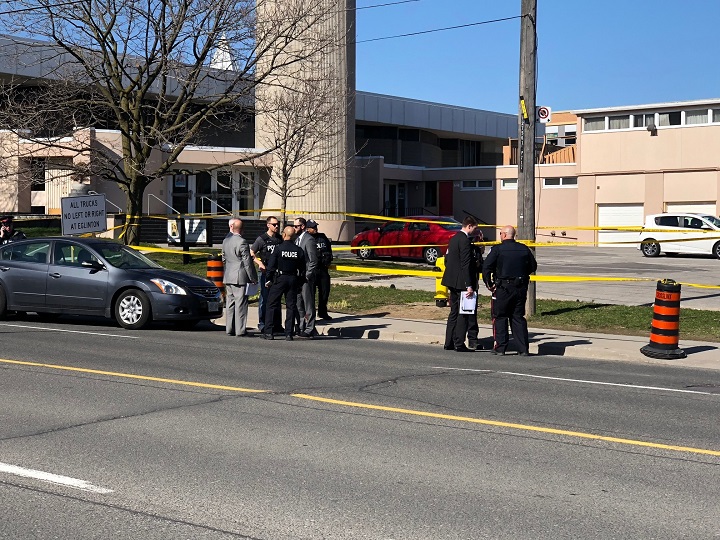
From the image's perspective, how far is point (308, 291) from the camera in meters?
15.8

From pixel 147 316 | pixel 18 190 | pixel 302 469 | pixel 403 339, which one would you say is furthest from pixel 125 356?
pixel 18 190

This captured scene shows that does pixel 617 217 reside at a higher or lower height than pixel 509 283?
higher

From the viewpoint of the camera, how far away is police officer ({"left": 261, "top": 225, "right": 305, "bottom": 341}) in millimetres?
15125

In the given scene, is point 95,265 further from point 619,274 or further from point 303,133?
point 619,274

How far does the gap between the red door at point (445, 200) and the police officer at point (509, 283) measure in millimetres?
42675

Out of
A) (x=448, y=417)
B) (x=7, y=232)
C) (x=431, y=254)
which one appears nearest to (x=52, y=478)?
(x=448, y=417)

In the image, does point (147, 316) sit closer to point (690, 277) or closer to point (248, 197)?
point (690, 277)

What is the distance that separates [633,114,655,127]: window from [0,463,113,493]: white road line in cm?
4467

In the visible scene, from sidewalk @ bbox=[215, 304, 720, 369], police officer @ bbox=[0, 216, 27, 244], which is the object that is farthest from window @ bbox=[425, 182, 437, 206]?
sidewalk @ bbox=[215, 304, 720, 369]

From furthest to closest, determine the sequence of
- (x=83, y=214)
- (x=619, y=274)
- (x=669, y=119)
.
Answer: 1. (x=669, y=119)
2. (x=619, y=274)
3. (x=83, y=214)

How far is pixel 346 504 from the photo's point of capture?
20.1ft

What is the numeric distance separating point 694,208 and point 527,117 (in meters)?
31.4

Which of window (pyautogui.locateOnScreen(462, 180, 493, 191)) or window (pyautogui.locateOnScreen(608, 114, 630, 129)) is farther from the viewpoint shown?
window (pyautogui.locateOnScreen(462, 180, 493, 191))

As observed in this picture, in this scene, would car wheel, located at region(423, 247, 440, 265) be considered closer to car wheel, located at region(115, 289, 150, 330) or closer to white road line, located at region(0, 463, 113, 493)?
car wheel, located at region(115, 289, 150, 330)
